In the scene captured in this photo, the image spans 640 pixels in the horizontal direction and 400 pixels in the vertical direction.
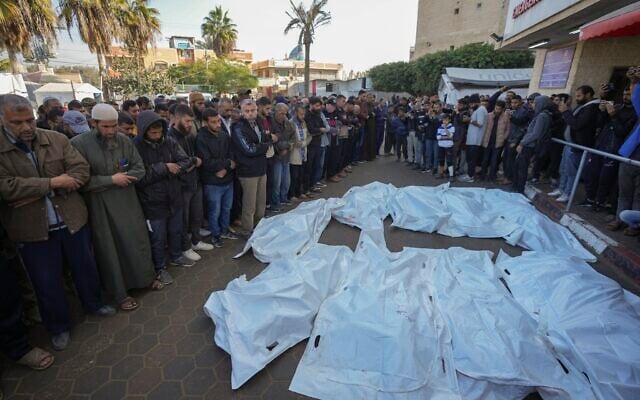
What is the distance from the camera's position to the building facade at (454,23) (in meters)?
27.9

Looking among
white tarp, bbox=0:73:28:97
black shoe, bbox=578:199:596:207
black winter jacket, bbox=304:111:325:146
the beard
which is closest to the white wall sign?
black shoe, bbox=578:199:596:207

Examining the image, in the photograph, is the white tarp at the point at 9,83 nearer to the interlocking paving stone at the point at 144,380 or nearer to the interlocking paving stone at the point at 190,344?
the interlocking paving stone at the point at 190,344

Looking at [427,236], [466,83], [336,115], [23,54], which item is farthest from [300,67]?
[427,236]

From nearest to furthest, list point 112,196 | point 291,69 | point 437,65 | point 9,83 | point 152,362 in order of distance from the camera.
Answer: point 152,362
point 112,196
point 9,83
point 437,65
point 291,69

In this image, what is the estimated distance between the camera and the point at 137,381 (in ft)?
7.72

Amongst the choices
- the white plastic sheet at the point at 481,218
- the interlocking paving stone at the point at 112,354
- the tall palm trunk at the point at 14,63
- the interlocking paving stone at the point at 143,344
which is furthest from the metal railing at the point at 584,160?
the tall palm trunk at the point at 14,63

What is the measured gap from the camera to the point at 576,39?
8281mm

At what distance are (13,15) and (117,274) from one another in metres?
12.8

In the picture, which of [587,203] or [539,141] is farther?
[539,141]

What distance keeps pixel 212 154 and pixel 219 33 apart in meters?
35.6

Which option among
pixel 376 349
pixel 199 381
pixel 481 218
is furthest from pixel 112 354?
pixel 481 218

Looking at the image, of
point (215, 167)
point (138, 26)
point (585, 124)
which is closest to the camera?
point (215, 167)

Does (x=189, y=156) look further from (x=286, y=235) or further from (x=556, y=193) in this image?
(x=556, y=193)

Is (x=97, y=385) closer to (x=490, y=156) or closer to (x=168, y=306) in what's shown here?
(x=168, y=306)
